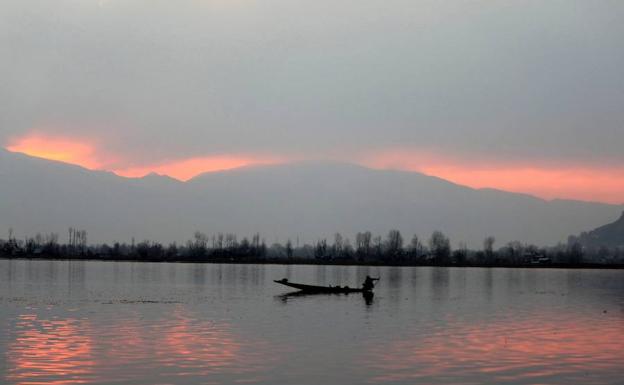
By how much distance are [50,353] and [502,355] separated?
18.8 m

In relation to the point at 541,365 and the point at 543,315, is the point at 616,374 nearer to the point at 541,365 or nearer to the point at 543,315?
the point at 541,365

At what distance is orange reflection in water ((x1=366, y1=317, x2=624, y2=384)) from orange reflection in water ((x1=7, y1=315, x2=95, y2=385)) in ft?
35.3

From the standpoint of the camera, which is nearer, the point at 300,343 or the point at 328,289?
the point at 300,343

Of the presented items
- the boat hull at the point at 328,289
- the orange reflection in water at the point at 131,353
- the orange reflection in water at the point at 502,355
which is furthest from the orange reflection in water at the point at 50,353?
the boat hull at the point at 328,289

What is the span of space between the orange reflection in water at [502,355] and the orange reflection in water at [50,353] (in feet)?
35.3

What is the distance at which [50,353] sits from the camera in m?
29.7

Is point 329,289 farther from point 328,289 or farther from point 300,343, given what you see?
point 300,343

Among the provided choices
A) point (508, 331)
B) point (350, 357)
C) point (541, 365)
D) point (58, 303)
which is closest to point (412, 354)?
point (350, 357)

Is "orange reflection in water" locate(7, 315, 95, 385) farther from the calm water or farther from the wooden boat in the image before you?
the wooden boat

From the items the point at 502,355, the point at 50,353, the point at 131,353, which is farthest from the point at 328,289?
the point at 50,353

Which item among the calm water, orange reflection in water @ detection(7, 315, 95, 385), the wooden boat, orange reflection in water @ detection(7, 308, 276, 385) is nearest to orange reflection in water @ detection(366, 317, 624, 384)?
the calm water

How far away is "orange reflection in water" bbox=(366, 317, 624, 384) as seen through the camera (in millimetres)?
26703

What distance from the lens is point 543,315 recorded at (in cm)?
5266

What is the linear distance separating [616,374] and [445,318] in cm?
2091
